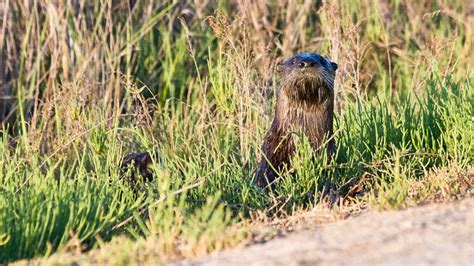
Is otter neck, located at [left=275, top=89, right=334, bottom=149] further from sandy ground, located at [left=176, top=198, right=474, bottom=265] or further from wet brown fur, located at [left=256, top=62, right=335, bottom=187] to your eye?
sandy ground, located at [left=176, top=198, right=474, bottom=265]

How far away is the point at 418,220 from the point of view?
3.41m

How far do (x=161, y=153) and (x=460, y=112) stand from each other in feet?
4.84

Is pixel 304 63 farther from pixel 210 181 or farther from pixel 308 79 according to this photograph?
pixel 210 181

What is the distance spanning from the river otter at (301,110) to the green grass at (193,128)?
119 mm

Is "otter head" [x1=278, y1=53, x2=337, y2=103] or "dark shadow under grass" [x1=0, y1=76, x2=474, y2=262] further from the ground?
"otter head" [x1=278, y1=53, x2=337, y2=103]

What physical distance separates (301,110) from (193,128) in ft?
3.09

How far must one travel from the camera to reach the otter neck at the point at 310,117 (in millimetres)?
5055

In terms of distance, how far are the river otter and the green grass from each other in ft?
0.39

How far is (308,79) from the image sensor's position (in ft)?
16.5

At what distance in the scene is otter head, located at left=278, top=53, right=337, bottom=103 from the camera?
5.03 m

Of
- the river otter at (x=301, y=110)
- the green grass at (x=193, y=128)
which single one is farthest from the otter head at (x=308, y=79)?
the green grass at (x=193, y=128)

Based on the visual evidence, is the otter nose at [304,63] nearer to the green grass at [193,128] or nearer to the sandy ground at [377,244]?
the green grass at [193,128]

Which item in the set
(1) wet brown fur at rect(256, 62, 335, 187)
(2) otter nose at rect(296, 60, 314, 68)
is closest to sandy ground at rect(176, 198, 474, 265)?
(1) wet brown fur at rect(256, 62, 335, 187)

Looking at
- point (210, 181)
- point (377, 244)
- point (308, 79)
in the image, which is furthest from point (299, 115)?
point (377, 244)
